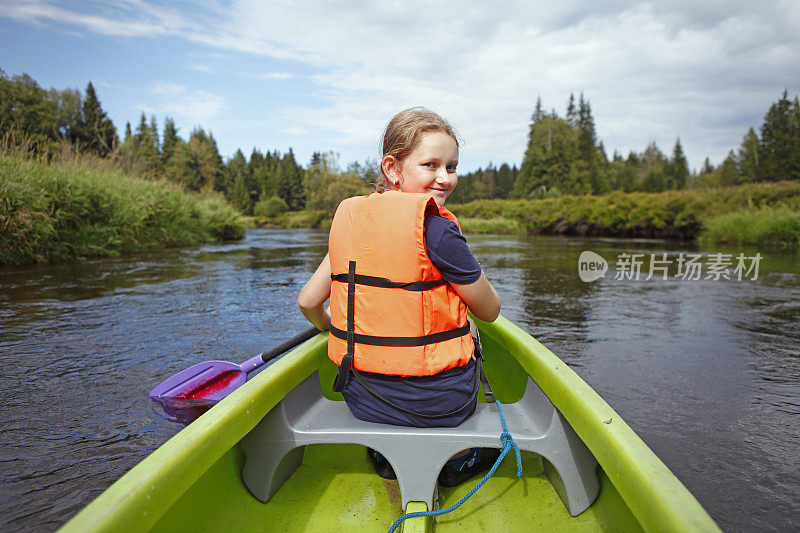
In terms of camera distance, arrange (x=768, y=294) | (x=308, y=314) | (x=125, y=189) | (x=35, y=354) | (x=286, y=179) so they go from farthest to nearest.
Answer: (x=286, y=179) → (x=125, y=189) → (x=768, y=294) → (x=35, y=354) → (x=308, y=314)

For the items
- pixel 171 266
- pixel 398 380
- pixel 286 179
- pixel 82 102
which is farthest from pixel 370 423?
pixel 286 179

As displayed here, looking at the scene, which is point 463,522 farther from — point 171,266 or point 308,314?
point 171,266

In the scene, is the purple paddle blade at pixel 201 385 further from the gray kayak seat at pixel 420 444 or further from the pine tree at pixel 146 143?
the pine tree at pixel 146 143

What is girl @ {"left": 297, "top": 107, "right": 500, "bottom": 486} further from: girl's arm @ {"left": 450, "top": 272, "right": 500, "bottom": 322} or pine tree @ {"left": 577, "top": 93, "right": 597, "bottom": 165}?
pine tree @ {"left": 577, "top": 93, "right": 597, "bottom": 165}

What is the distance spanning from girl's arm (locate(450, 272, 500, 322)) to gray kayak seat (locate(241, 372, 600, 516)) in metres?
0.36

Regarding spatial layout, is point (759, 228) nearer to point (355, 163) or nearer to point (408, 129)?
point (408, 129)

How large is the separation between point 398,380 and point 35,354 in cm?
321

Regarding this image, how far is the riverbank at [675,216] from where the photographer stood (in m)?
13.3

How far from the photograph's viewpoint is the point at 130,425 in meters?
2.41

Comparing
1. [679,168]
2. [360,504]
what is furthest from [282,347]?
[679,168]

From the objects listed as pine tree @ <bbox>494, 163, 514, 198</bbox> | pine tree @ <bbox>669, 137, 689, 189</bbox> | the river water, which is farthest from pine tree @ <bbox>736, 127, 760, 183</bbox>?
the river water

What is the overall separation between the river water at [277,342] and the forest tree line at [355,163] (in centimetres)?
2669

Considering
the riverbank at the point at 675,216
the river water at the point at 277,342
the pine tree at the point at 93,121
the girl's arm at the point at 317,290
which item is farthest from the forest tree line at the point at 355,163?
the girl's arm at the point at 317,290

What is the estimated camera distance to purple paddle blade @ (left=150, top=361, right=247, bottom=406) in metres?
2.61
